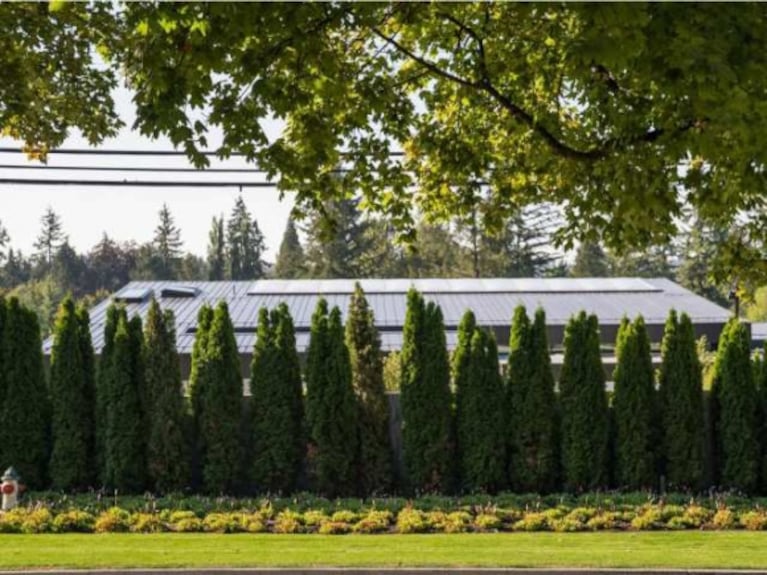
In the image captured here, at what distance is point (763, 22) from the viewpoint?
17.8 ft

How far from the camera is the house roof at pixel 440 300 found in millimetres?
28562

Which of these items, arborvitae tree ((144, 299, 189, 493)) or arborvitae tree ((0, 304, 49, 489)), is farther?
arborvitae tree ((0, 304, 49, 489))

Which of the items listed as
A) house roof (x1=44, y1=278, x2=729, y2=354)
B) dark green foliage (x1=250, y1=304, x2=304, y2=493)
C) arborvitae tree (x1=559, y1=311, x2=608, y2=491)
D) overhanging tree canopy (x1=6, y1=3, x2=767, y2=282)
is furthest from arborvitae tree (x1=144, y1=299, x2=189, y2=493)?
house roof (x1=44, y1=278, x2=729, y2=354)

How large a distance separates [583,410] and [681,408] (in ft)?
4.60

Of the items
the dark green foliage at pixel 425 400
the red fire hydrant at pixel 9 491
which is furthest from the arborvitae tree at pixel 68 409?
the dark green foliage at pixel 425 400

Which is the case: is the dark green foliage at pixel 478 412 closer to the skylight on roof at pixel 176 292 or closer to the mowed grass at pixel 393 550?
the mowed grass at pixel 393 550

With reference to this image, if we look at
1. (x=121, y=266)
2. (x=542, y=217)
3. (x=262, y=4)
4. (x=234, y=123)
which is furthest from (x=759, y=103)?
(x=121, y=266)

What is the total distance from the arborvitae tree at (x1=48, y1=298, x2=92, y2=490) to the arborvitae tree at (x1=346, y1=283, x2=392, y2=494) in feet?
13.0

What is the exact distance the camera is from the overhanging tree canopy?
16.6 ft

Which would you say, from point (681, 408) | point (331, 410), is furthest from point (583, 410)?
point (331, 410)

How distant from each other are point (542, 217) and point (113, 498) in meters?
41.1

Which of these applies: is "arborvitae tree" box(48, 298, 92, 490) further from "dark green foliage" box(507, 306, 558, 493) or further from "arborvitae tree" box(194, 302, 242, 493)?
"dark green foliage" box(507, 306, 558, 493)

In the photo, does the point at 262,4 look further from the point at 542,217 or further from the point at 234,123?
the point at 542,217

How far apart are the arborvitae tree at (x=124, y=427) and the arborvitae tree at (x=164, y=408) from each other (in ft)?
0.56
